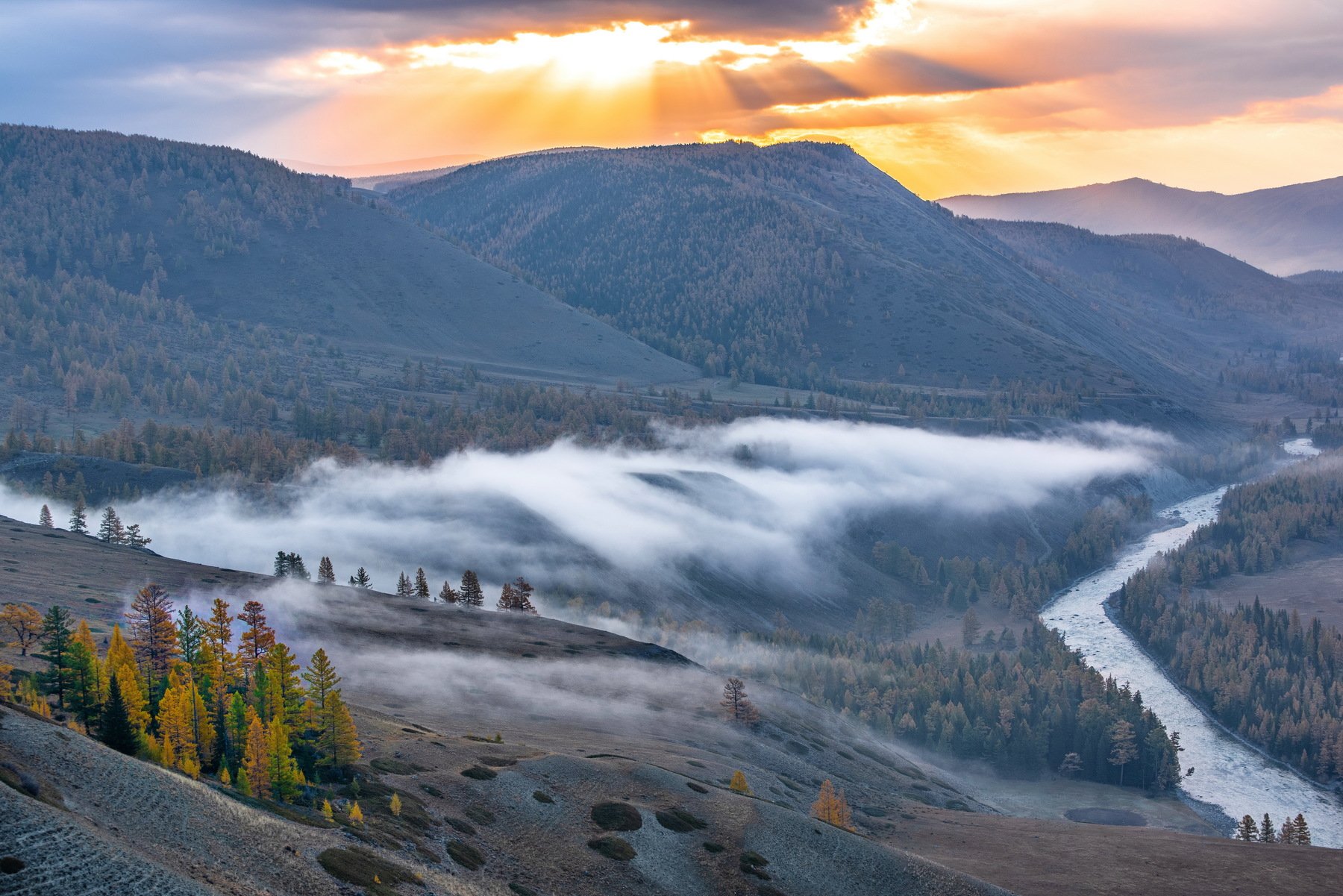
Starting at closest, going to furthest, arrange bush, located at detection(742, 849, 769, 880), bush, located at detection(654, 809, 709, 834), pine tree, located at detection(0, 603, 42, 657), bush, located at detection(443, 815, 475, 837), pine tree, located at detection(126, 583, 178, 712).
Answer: bush, located at detection(443, 815, 475, 837), bush, located at detection(742, 849, 769, 880), pine tree, located at detection(126, 583, 178, 712), bush, located at detection(654, 809, 709, 834), pine tree, located at detection(0, 603, 42, 657)

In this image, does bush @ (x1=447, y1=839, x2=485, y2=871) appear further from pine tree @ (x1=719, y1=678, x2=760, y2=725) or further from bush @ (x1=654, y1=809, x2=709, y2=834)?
pine tree @ (x1=719, y1=678, x2=760, y2=725)

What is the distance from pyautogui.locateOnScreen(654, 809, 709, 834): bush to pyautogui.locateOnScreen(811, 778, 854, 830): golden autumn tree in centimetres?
2465

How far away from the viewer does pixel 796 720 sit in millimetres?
172125

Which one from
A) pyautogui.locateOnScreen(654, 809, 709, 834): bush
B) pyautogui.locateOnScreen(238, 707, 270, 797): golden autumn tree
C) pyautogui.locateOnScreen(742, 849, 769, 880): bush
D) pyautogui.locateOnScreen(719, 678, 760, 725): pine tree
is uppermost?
pyautogui.locateOnScreen(238, 707, 270, 797): golden autumn tree

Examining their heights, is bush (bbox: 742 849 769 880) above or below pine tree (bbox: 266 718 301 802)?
below

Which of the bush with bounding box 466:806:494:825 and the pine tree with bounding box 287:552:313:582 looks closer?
the bush with bounding box 466:806:494:825

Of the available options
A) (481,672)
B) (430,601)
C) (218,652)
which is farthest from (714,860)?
(430,601)

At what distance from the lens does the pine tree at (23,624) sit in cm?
10612

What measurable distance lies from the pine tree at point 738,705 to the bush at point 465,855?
8118 centimetres

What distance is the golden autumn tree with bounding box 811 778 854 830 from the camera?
119188 mm

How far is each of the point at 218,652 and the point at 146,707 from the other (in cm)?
1303

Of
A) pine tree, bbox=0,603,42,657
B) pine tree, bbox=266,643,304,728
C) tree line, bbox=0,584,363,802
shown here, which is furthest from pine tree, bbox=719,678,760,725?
pine tree, bbox=0,603,42,657

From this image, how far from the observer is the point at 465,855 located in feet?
253

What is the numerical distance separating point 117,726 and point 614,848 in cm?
3488
